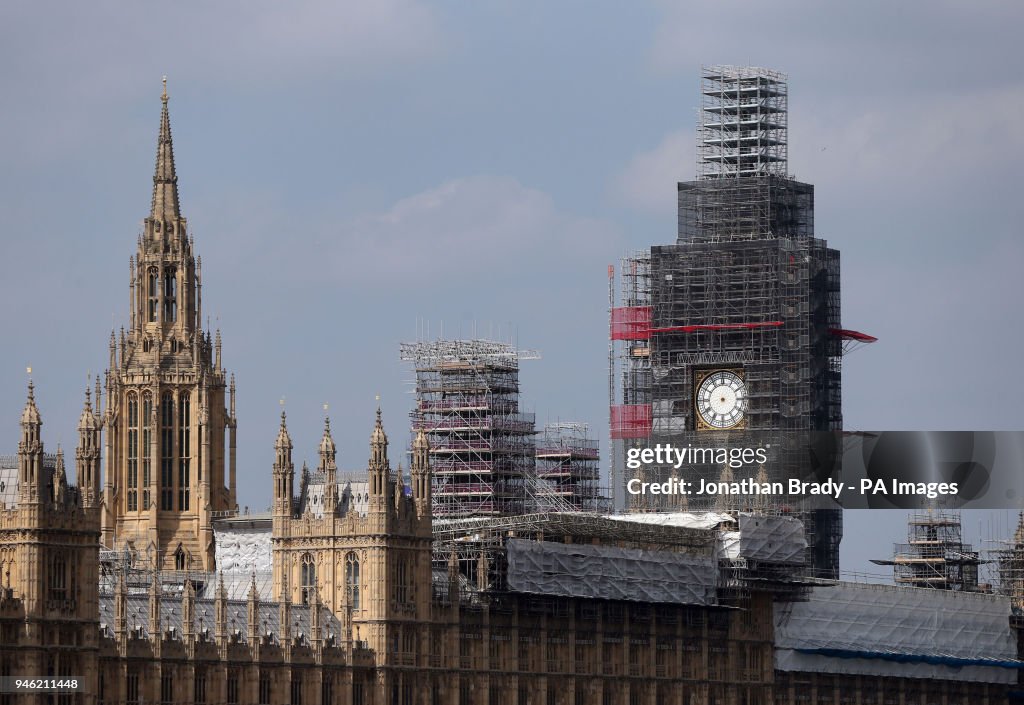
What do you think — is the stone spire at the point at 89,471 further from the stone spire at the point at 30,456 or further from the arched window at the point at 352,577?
the arched window at the point at 352,577

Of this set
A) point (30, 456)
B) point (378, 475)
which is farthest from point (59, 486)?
point (378, 475)

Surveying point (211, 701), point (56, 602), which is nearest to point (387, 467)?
point (211, 701)

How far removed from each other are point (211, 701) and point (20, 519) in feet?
74.1

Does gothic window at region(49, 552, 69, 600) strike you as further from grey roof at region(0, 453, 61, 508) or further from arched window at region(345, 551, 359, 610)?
arched window at region(345, 551, 359, 610)

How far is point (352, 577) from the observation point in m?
198

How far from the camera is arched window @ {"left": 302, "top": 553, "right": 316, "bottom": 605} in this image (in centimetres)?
19900

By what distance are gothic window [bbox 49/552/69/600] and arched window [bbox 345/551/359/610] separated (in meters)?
32.3

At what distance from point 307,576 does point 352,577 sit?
339 centimetres

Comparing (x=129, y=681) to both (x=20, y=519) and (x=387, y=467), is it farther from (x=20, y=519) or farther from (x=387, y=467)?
(x=387, y=467)

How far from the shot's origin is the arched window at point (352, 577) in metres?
198

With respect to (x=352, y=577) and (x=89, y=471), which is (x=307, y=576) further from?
(x=89, y=471)

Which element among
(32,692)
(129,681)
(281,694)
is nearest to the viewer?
(32,692)

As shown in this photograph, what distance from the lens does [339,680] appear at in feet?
636

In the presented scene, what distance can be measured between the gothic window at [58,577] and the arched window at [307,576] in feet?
107
